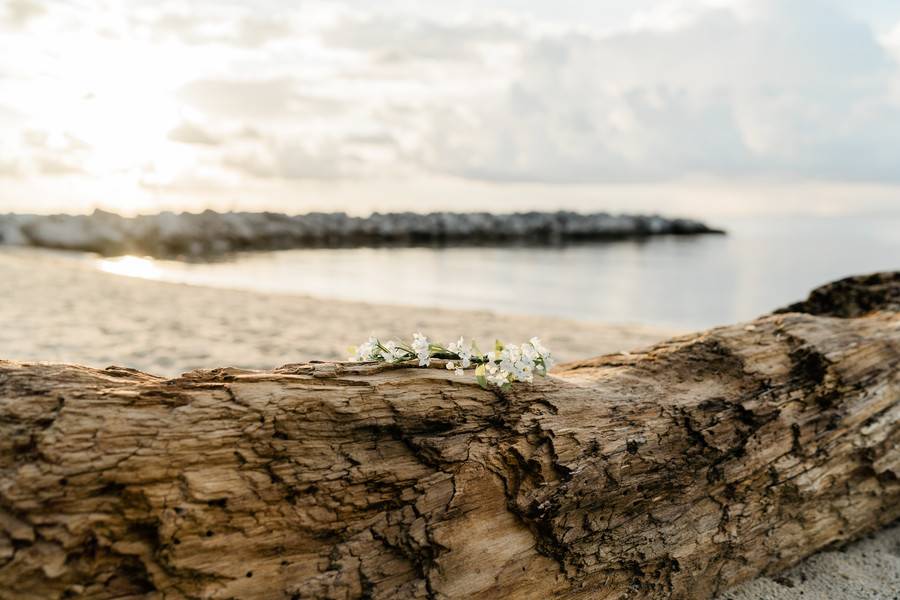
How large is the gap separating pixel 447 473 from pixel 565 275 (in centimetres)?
1971

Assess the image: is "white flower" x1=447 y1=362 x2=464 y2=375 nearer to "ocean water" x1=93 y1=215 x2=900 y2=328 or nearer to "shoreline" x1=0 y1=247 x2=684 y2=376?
"shoreline" x1=0 y1=247 x2=684 y2=376

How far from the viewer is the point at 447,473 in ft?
9.30

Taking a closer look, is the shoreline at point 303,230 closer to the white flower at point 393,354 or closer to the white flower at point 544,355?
the white flower at point 393,354

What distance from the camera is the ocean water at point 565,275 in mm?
16750

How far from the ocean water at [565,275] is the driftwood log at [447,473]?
11.0 meters

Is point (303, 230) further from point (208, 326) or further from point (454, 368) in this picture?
point (454, 368)

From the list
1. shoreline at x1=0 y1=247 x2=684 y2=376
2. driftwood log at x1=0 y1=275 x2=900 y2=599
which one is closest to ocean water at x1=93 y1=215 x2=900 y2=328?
shoreline at x1=0 y1=247 x2=684 y2=376

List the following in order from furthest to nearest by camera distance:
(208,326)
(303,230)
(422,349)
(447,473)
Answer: (303,230) → (208,326) → (422,349) → (447,473)

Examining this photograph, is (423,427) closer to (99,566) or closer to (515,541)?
(515,541)

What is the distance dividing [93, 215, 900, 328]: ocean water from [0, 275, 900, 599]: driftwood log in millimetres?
10998

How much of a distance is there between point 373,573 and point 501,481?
2.11 ft

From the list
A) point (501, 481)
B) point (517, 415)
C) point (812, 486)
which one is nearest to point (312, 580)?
point (501, 481)

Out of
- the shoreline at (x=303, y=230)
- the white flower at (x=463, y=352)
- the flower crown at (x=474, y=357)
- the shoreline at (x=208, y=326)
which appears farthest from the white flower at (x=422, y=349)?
the shoreline at (x=303, y=230)

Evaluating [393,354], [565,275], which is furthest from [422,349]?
[565,275]
